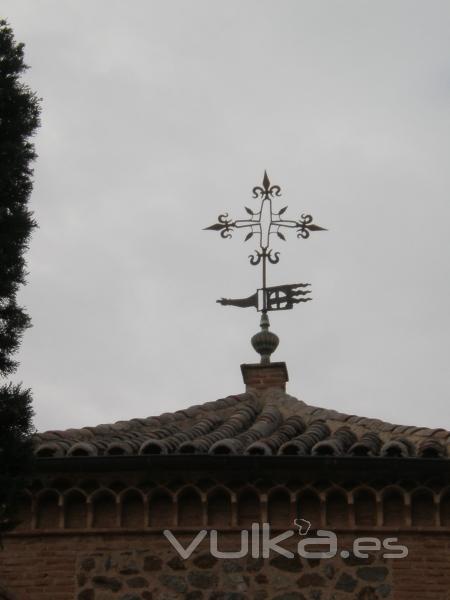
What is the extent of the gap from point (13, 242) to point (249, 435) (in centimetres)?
396

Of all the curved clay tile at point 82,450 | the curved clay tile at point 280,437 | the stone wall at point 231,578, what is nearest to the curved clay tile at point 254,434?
the curved clay tile at point 280,437

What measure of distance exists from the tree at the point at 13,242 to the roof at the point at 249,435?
121cm

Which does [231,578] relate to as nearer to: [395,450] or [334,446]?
[334,446]

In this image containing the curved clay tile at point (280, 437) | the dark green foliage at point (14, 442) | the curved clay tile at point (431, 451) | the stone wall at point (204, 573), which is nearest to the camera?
the dark green foliage at point (14, 442)

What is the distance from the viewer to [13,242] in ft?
42.0

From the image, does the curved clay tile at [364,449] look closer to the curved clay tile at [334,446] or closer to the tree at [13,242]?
the curved clay tile at [334,446]

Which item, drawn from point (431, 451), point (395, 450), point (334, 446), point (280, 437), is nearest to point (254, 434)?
point (280, 437)

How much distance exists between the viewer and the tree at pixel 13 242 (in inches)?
491

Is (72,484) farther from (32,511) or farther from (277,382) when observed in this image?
(277,382)

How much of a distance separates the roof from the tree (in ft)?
3.97

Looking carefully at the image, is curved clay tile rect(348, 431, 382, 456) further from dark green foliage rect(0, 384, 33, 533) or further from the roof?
dark green foliage rect(0, 384, 33, 533)

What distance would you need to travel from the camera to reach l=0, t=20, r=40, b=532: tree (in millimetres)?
12477

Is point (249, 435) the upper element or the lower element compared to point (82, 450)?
upper

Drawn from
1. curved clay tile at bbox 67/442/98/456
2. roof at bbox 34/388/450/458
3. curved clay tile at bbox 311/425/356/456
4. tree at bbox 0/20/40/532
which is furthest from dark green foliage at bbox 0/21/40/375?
curved clay tile at bbox 311/425/356/456
